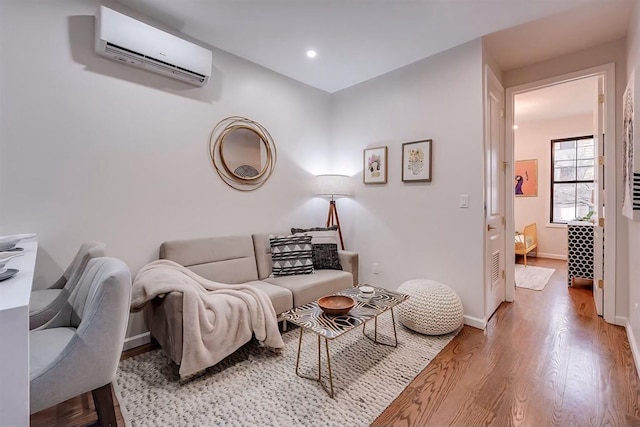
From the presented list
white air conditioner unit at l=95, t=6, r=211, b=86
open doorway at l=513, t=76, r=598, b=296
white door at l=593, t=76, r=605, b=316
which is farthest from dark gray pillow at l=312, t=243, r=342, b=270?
open doorway at l=513, t=76, r=598, b=296

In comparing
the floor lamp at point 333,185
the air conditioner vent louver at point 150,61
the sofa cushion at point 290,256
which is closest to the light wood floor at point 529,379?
the sofa cushion at point 290,256

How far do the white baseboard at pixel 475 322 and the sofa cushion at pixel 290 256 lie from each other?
1.56 meters

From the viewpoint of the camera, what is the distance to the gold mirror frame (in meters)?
2.81

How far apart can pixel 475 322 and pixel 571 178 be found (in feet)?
15.9

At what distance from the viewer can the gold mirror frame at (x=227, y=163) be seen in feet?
9.23

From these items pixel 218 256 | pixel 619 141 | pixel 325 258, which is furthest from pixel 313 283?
pixel 619 141

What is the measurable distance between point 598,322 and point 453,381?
75.6 inches

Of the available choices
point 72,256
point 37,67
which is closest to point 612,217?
point 72,256

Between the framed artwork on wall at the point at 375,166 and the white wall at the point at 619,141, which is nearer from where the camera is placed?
the white wall at the point at 619,141

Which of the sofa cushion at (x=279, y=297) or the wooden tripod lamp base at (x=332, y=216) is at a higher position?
the wooden tripod lamp base at (x=332, y=216)

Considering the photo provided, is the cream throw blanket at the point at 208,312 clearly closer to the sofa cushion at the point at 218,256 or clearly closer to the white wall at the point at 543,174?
the sofa cushion at the point at 218,256

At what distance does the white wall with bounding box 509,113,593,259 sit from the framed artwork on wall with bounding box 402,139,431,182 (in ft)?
14.3

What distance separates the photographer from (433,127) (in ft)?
9.61

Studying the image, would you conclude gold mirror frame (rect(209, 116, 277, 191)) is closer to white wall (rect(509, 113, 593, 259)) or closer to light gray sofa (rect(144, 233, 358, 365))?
light gray sofa (rect(144, 233, 358, 365))
